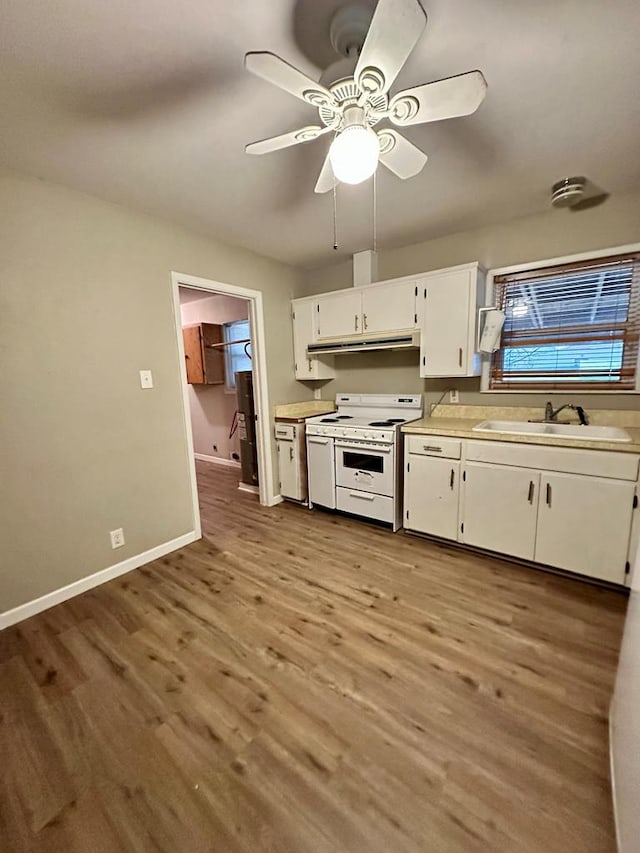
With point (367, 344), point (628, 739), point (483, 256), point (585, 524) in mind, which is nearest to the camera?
point (628, 739)

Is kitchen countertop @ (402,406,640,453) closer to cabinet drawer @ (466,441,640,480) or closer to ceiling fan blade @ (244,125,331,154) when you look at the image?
cabinet drawer @ (466,441,640,480)

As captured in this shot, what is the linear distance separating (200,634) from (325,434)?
188 cm

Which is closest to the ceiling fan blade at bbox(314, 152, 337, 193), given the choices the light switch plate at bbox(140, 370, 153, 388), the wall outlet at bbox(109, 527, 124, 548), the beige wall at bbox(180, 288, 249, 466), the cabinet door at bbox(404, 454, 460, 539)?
the light switch plate at bbox(140, 370, 153, 388)

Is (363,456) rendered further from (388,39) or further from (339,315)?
(388,39)

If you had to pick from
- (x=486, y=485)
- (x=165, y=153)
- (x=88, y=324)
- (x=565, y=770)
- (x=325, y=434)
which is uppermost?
(x=165, y=153)

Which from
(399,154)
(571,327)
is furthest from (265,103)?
(571,327)

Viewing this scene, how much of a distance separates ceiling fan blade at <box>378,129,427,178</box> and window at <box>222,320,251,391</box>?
3473 millimetres

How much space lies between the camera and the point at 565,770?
3.98 feet

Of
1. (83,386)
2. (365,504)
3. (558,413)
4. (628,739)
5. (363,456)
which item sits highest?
(83,386)

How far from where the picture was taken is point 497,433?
2381mm

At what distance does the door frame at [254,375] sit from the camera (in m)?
2.76

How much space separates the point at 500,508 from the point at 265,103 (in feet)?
8.60

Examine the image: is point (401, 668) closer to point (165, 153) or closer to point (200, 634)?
point (200, 634)

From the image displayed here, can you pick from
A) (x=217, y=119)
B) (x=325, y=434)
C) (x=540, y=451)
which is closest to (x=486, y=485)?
(x=540, y=451)
